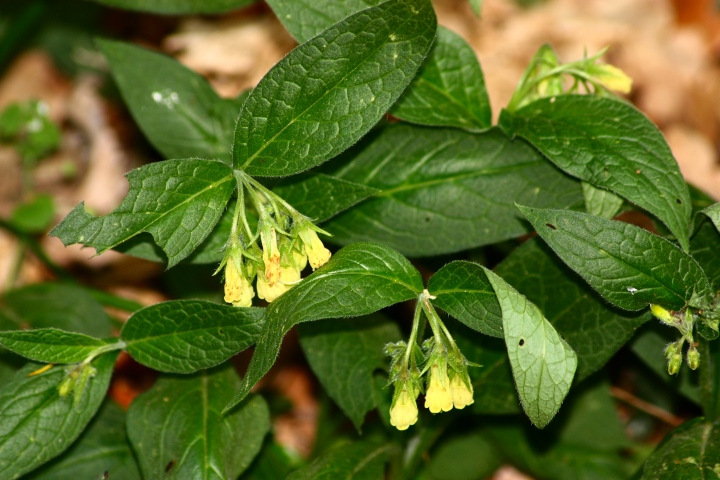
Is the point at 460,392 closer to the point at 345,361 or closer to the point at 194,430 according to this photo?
the point at 345,361

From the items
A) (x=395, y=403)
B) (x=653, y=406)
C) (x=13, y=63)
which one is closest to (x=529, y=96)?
(x=395, y=403)

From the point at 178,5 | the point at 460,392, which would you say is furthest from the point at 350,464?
the point at 178,5

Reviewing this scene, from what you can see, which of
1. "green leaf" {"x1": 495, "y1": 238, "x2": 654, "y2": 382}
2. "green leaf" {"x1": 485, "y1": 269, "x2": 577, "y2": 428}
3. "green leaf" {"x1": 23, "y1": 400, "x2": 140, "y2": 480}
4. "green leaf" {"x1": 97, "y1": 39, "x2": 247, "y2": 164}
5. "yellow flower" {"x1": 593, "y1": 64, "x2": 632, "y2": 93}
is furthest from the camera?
"green leaf" {"x1": 97, "y1": 39, "x2": 247, "y2": 164}

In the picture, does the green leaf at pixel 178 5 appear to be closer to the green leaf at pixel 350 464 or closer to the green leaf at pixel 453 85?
the green leaf at pixel 453 85

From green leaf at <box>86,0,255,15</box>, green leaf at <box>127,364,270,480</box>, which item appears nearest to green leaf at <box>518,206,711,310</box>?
green leaf at <box>127,364,270,480</box>

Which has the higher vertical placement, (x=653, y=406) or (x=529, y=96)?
(x=529, y=96)

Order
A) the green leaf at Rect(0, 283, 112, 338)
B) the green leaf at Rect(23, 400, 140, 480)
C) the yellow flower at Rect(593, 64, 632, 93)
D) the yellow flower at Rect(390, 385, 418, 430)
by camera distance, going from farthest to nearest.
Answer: the green leaf at Rect(0, 283, 112, 338), the green leaf at Rect(23, 400, 140, 480), the yellow flower at Rect(593, 64, 632, 93), the yellow flower at Rect(390, 385, 418, 430)

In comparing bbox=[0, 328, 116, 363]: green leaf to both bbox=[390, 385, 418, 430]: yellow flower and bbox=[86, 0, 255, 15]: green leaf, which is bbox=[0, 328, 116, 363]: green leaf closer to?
bbox=[390, 385, 418, 430]: yellow flower

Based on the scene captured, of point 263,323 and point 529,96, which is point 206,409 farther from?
point 529,96
